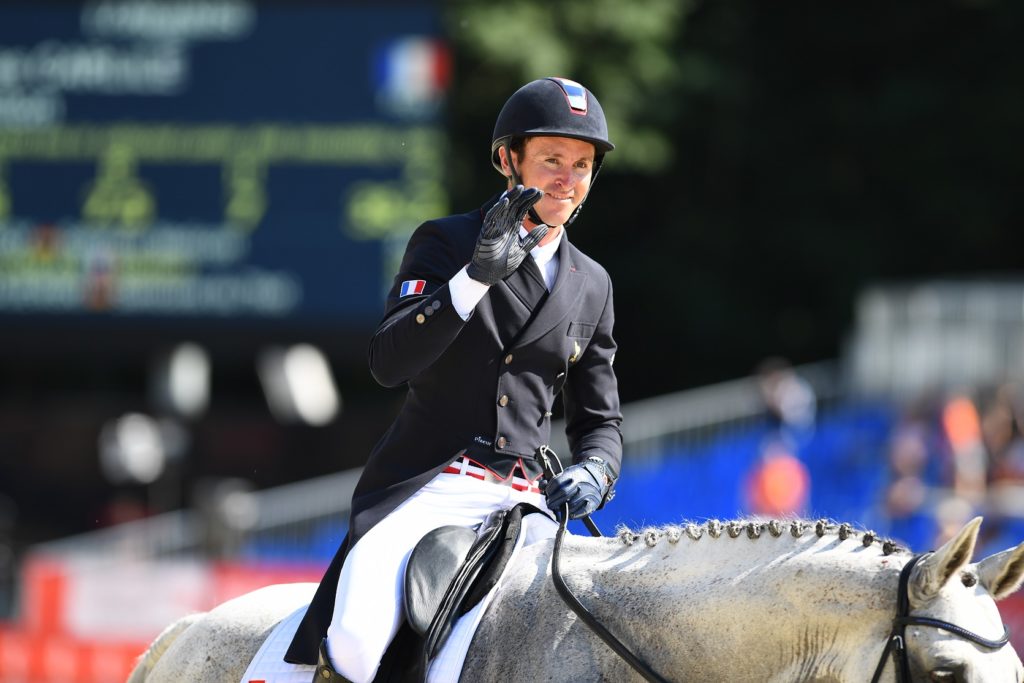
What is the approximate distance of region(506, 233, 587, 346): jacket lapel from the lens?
341 cm

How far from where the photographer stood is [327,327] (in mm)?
13227

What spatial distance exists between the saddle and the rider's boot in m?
0.20

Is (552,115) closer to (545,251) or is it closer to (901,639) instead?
(545,251)

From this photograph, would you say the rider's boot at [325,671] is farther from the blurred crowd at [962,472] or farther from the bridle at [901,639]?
the blurred crowd at [962,472]

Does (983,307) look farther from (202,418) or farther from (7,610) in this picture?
(7,610)

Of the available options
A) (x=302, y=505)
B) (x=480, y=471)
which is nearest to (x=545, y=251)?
(x=480, y=471)

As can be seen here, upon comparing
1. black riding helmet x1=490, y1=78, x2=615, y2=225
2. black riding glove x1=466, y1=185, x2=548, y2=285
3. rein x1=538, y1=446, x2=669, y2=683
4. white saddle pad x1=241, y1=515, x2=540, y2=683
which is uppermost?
black riding helmet x1=490, y1=78, x2=615, y2=225

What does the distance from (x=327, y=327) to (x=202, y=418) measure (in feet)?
13.4

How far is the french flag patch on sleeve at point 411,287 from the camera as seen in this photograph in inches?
132

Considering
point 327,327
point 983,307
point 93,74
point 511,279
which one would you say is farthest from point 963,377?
point 511,279

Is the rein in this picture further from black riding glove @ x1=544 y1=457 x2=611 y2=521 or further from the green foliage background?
the green foliage background

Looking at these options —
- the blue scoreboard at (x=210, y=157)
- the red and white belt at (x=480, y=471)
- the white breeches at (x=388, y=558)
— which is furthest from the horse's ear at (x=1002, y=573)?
the blue scoreboard at (x=210, y=157)

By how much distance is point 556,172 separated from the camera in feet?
11.2

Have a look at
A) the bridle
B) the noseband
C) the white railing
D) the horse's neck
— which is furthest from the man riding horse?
the white railing
